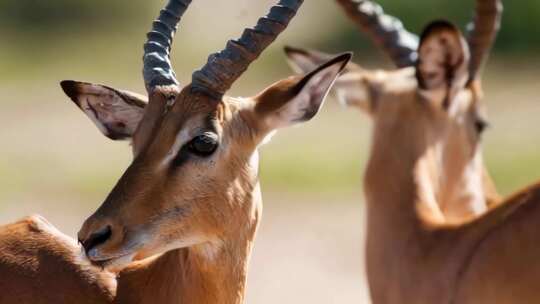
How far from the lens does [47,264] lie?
5.94 meters

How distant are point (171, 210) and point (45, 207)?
973 centimetres

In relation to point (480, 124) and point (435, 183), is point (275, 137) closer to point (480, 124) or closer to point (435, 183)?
point (480, 124)

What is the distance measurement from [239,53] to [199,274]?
0.95 metres

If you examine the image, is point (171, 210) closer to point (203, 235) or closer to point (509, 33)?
point (203, 235)

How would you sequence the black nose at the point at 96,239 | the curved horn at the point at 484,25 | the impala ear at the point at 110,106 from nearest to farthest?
the black nose at the point at 96,239, the impala ear at the point at 110,106, the curved horn at the point at 484,25

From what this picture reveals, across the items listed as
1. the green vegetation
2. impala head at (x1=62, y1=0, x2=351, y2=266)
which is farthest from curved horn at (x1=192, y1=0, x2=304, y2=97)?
the green vegetation

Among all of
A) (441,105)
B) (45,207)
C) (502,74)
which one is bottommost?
(502,74)

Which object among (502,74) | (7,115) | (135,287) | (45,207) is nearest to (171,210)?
(135,287)

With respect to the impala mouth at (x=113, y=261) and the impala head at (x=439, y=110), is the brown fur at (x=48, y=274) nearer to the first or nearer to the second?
the impala mouth at (x=113, y=261)

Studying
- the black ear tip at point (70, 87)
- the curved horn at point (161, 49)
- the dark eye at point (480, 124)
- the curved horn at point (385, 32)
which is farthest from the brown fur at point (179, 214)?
the curved horn at point (385, 32)

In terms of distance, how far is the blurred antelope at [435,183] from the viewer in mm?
6719

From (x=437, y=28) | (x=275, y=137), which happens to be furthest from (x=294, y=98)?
(x=275, y=137)

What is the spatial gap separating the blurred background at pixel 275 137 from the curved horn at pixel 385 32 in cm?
358

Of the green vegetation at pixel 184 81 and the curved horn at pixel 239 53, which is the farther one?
the green vegetation at pixel 184 81
